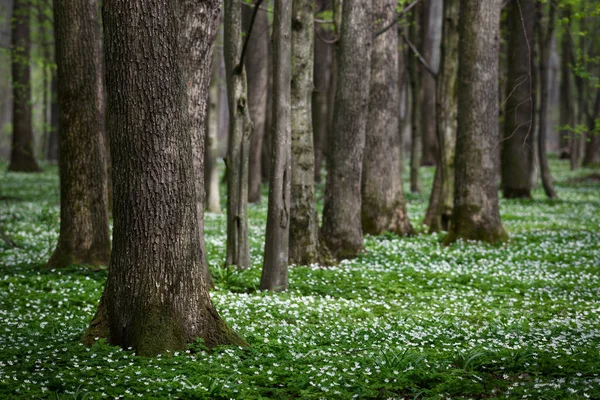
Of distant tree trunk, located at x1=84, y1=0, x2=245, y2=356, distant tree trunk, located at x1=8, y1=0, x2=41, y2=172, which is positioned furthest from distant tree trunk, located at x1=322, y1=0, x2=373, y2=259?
distant tree trunk, located at x1=8, y1=0, x2=41, y2=172

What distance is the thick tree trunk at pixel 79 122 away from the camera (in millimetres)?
10930

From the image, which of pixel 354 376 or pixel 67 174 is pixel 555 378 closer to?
pixel 354 376

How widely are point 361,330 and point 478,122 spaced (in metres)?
8.22

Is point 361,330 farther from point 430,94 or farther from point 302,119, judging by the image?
point 430,94

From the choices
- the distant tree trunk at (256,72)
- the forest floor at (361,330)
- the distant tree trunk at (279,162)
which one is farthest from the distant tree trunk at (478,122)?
the distant tree trunk at (256,72)

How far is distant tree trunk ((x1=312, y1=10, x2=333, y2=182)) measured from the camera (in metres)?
27.8

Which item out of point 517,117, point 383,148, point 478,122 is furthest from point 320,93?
point 478,122

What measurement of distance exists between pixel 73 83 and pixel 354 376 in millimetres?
7395

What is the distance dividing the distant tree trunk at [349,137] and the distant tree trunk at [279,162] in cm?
308

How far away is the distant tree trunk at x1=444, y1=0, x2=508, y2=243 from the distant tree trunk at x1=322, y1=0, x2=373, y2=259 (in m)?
2.93

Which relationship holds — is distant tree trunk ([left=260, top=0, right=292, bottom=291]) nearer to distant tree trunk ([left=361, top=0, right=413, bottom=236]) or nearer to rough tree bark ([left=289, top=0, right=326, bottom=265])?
rough tree bark ([left=289, top=0, right=326, bottom=265])

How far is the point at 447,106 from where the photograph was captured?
16.8 m

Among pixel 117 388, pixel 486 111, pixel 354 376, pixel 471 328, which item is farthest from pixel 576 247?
pixel 117 388

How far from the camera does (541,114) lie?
25.4m
